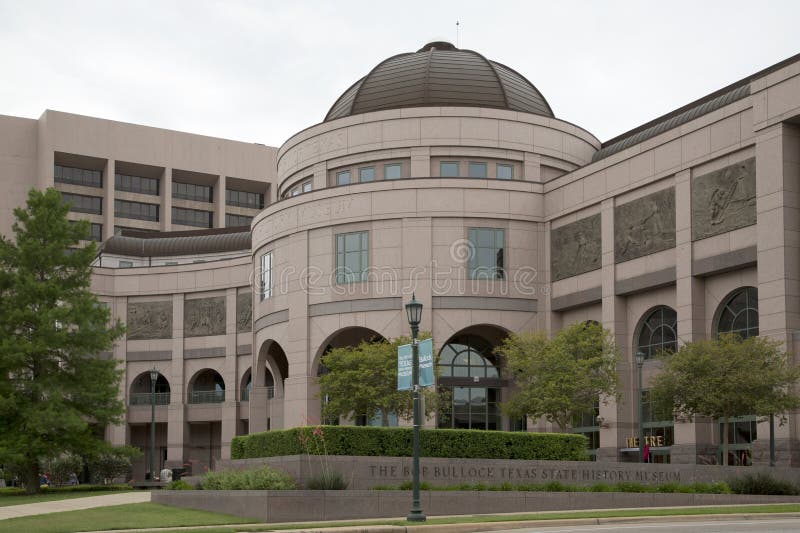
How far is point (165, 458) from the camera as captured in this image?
3438 inches

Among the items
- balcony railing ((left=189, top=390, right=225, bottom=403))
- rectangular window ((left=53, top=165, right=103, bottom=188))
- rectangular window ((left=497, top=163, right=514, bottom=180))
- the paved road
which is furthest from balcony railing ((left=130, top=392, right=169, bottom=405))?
the paved road

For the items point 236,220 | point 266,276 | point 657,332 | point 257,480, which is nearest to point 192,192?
point 236,220

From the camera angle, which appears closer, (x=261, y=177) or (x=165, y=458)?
(x=165, y=458)

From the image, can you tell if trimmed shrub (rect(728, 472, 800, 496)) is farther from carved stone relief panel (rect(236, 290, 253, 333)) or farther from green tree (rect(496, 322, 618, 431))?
carved stone relief panel (rect(236, 290, 253, 333))

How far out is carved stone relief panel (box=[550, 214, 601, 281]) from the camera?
54.8 meters

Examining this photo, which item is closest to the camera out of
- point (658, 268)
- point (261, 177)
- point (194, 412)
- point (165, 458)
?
point (658, 268)

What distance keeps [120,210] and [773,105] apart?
86586mm

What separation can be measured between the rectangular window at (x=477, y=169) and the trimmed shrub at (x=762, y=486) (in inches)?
1114

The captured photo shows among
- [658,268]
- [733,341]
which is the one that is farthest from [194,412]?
[733,341]

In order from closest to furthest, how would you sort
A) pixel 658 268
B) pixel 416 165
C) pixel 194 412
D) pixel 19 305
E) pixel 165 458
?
pixel 19 305
pixel 658 268
pixel 416 165
pixel 194 412
pixel 165 458

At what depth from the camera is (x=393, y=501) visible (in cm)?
3147

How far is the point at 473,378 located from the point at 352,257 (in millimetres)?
9145

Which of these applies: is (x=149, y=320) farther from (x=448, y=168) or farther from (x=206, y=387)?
(x=448, y=168)

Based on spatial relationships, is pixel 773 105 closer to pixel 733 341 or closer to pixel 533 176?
pixel 733 341
